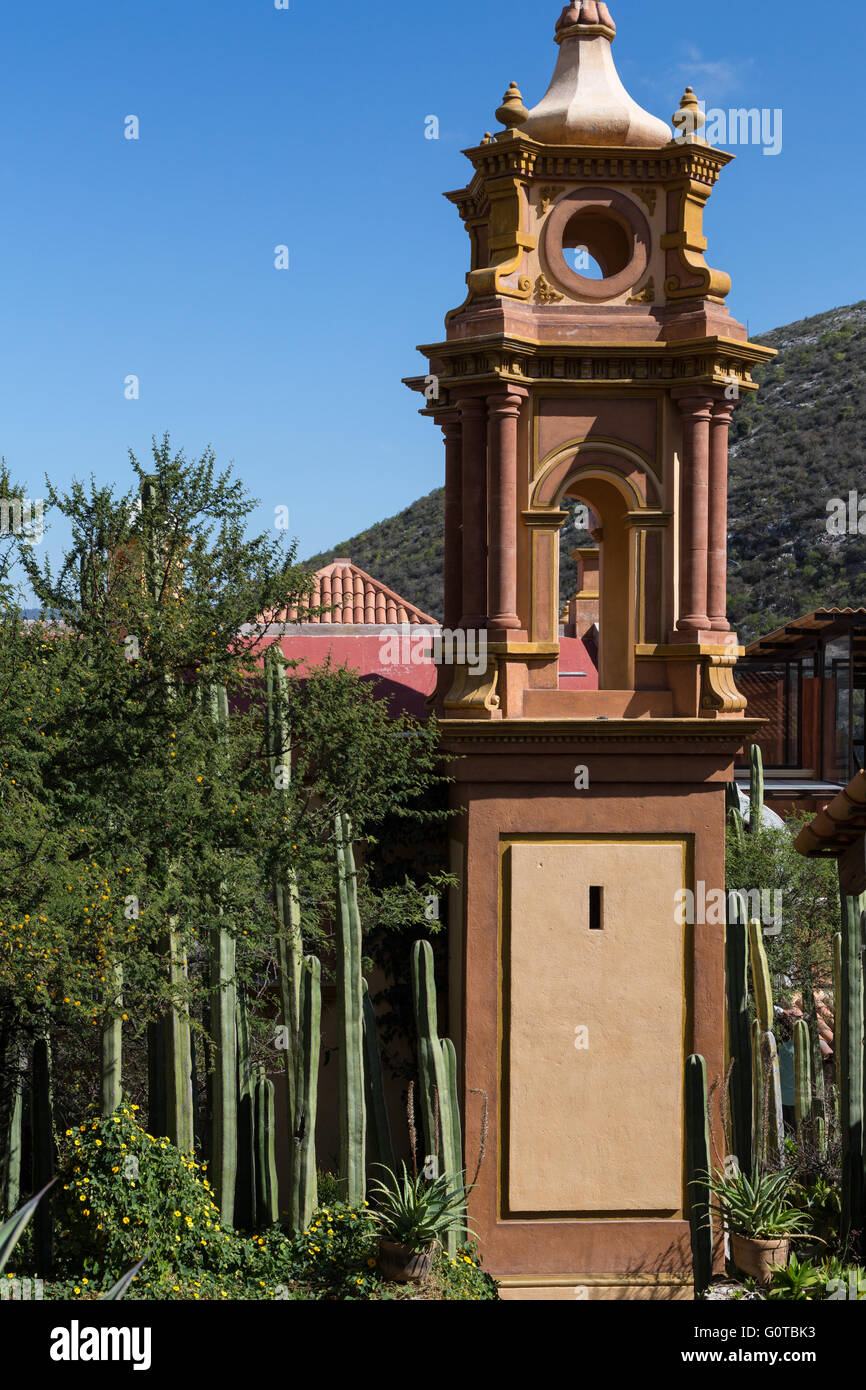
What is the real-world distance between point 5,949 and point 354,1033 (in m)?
3.96

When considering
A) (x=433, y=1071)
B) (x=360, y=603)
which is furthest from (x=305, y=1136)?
(x=360, y=603)

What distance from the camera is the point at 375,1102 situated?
1627 centimetres

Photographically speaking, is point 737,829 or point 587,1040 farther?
point 737,829

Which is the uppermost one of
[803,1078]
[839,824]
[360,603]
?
[360,603]

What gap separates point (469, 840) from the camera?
55.8ft

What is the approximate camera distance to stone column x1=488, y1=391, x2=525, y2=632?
1703 centimetres

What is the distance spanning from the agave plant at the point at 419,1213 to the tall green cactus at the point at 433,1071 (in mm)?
396

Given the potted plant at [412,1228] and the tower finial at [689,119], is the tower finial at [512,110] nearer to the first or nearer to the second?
the tower finial at [689,119]

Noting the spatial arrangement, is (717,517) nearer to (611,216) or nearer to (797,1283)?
(611,216)

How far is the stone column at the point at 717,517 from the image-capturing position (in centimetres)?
1759

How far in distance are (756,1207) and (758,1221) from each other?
0.46ft

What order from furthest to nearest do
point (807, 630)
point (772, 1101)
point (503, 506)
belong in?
point (807, 630), point (772, 1101), point (503, 506)
